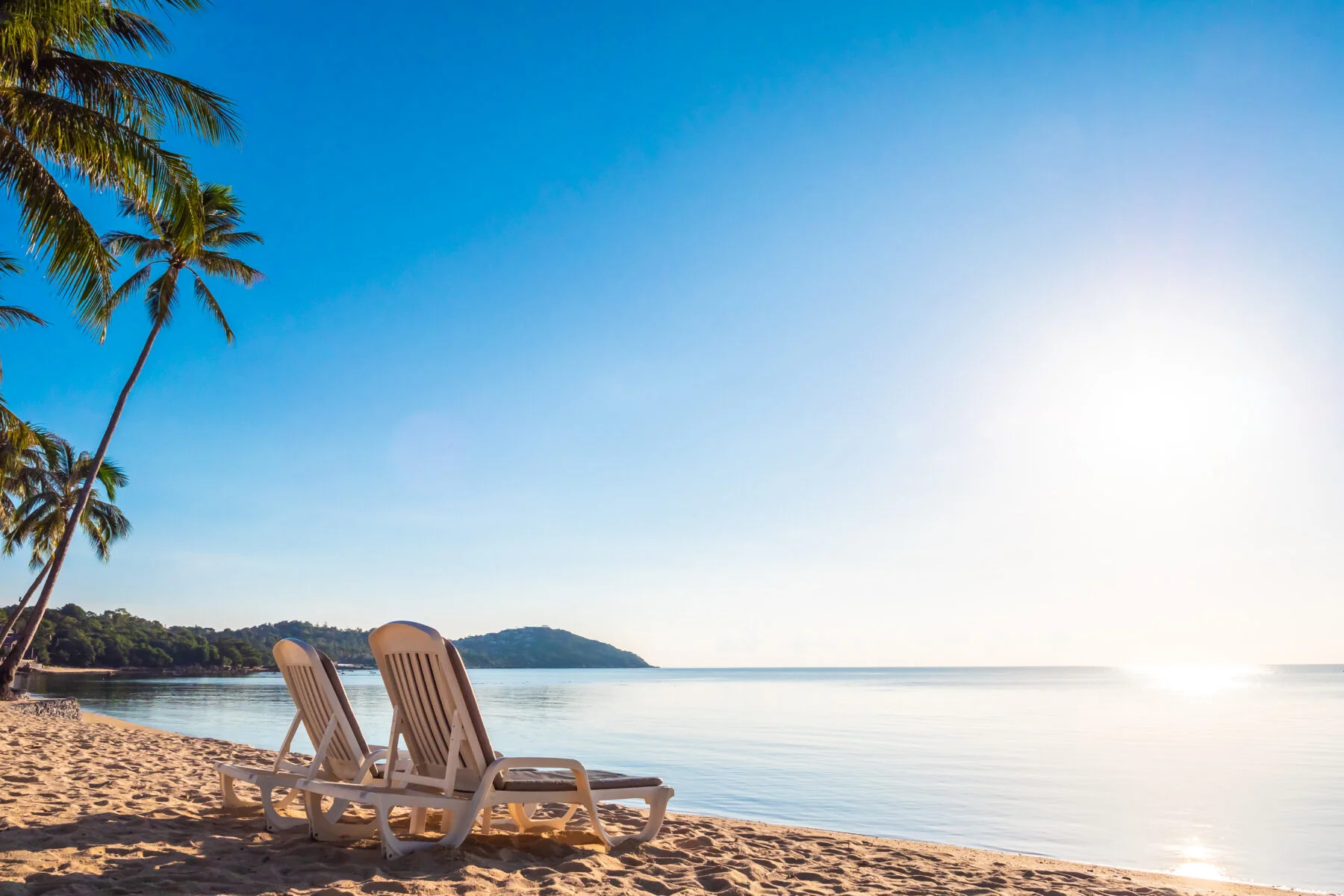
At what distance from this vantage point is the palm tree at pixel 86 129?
7688 millimetres

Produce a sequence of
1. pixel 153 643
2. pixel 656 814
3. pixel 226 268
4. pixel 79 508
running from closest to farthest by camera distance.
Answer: pixel 656 814
pixel 79 508
pixel 226 268
pixel 153 643

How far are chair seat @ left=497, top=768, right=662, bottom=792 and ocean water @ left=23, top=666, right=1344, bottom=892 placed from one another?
5375 millimetres

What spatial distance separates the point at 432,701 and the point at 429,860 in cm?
81

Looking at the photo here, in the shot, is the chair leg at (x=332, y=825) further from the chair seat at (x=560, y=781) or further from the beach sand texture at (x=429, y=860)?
the chair seat at (x=560, y=781)

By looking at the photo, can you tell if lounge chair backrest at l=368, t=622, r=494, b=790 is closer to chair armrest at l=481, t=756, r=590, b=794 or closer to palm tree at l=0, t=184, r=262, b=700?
chair armrest at l=481, t=756, r=590, b=794

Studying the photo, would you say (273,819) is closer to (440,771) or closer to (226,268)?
(440,771)

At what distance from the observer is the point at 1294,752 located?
19.2 meters

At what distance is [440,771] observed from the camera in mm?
4949

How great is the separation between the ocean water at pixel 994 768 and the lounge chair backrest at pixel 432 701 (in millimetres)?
6303

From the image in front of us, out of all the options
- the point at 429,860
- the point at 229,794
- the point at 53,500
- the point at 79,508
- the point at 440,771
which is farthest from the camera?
the point at 53,500

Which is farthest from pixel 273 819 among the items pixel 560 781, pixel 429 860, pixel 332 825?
pixel 560 781

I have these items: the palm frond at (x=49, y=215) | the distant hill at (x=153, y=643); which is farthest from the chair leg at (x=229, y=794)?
the distant hill at (x=153, y=643)

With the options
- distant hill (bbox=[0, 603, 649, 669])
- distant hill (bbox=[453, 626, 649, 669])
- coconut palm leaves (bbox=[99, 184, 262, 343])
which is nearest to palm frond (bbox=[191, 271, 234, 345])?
coconut palm leaves (bbox=[99, 184, 262, 343])

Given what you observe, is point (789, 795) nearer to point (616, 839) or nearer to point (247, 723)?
point (616, 839)
